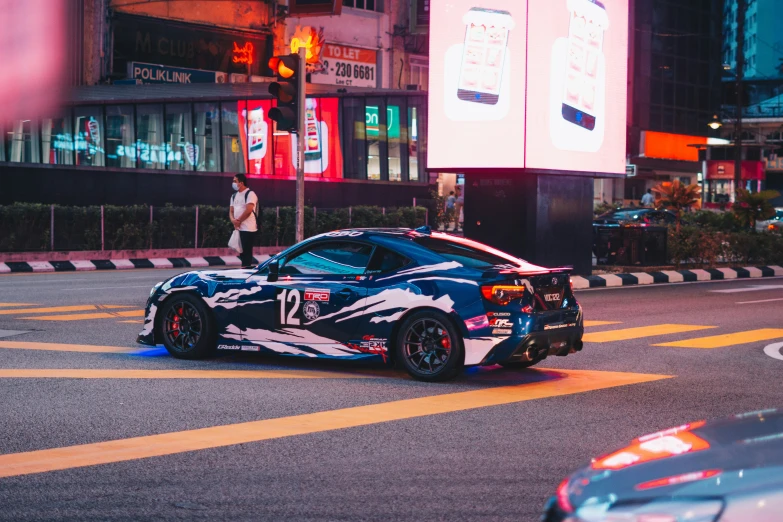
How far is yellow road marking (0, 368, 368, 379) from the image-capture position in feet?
32.5

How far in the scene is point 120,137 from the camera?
39156 mm

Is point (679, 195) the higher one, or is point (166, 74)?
point (166, 74)

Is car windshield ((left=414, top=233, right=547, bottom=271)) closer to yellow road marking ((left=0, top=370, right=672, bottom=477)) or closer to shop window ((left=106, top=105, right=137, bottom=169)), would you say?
yellow road marking ((left=0, top=370, right=672, bottom=477))

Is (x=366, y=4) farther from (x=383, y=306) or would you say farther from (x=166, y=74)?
(x=383, y=306)

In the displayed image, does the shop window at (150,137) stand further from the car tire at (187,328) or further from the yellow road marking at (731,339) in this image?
the car tire at (187,328)

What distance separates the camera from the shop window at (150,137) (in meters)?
39.6

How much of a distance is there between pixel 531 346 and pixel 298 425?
8.20ft

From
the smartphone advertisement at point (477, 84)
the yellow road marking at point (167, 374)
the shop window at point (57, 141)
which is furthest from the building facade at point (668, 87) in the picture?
the yellow road marking at point (167, 374)

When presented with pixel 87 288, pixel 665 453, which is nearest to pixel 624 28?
pixel 87 288

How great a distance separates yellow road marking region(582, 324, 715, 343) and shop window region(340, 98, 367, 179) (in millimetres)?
31459

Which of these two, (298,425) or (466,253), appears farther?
(466,253)

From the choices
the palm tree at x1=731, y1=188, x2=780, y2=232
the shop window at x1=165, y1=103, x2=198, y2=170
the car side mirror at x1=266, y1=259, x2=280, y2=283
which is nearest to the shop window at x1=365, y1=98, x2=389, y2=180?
the shop window at x1=165, y1=103, x2=198, y2=170

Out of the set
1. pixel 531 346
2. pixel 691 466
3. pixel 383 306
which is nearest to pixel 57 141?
pixel 383 306

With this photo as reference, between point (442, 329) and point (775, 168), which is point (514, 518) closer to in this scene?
point (442, 329)
